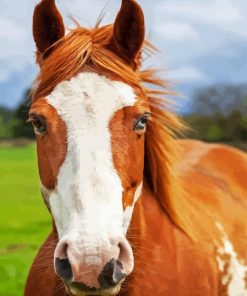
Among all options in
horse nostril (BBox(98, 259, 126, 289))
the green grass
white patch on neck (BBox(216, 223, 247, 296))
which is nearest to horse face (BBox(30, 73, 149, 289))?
horse nostril (BBox(98, 259, 126, 289))

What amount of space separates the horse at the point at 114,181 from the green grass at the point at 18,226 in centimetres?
494

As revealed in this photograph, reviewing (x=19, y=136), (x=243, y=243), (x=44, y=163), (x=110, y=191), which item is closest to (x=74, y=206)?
(x=110, y=191)

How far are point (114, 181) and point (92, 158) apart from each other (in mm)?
159

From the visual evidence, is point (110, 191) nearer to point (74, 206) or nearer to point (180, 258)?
point (74, 206)

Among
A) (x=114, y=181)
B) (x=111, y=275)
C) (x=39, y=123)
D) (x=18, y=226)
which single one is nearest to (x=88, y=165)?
(x=114, y=181)

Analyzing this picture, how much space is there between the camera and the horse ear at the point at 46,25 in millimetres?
3680

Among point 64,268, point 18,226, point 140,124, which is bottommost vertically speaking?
point 18,226

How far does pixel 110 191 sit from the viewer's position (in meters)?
3.12

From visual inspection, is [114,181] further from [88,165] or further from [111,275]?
[111,275]

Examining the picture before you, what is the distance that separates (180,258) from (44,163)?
1.19 meters

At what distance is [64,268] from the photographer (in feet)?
9.87

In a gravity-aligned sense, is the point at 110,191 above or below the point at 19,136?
above

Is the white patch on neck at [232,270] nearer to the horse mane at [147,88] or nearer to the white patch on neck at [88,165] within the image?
the horse mane at [147,88]

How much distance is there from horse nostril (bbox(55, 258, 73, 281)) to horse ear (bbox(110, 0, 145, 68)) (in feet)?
4.38
